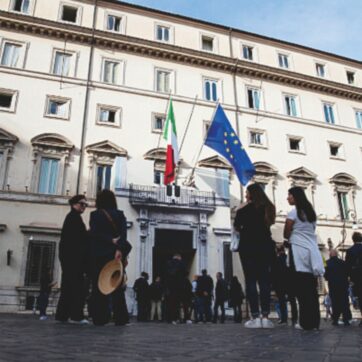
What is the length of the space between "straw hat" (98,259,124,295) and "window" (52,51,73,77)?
730 inches

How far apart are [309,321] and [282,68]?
79.8 feet

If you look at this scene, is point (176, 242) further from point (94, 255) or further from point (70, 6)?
point (70, 6)

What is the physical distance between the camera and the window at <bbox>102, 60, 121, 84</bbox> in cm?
2248

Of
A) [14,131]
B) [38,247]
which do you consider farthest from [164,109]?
[38,247]

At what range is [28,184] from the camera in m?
18.4

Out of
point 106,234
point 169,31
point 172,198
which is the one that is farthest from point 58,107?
point 106,234

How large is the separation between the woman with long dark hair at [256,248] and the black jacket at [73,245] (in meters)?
2.29

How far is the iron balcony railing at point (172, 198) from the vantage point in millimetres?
18422

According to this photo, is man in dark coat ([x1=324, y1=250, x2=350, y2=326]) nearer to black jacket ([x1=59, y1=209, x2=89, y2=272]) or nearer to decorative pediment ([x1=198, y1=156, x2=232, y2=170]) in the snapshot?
black jacket ([x1=59, y1=209, x2=89, y2=272])

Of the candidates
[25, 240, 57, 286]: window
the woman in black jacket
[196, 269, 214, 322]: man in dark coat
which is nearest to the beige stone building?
[25, 240, 57, 286]: window

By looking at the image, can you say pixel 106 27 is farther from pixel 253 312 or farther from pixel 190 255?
pixel 253 312

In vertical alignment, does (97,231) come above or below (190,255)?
below

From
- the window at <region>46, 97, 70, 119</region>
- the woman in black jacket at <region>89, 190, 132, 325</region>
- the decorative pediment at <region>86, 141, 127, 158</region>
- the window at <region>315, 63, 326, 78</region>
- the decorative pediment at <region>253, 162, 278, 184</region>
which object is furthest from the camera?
the window at <region>315, 63, 326, 78</region>

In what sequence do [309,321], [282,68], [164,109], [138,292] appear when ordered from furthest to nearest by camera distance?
[282,68] → [164,109] → [138,292] → [309,321]
